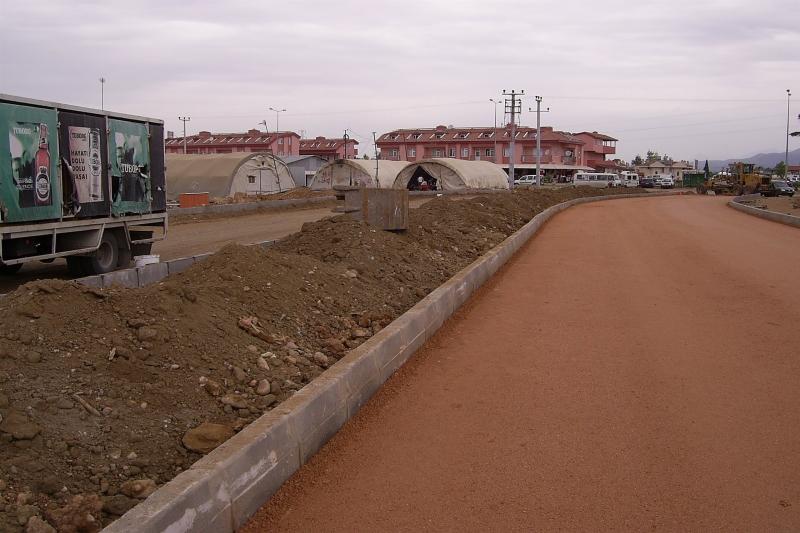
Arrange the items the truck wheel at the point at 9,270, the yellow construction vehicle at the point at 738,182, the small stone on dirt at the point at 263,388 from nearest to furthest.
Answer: the small stone on dirt at the point at 263,388
the truck wheel at the point at 9,270
the yellow construction vehicle at the point at 738,182

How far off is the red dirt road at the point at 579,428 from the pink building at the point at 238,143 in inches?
3133

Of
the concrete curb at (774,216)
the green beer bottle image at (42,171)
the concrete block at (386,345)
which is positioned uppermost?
the green beer bottle image at (42,171)

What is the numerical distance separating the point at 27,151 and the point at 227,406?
7503 mm

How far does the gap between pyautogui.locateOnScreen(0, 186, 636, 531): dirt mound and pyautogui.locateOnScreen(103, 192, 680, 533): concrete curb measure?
15.7 inches

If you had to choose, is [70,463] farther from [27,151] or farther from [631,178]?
[631,178]

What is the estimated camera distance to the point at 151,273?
10516 millimetres

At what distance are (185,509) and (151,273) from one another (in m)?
7.53

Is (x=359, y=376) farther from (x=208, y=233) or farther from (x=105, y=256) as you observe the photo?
(x=208, y=233)

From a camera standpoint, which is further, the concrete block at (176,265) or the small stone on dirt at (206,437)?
the concrete block at (176,265)

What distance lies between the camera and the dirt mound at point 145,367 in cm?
392

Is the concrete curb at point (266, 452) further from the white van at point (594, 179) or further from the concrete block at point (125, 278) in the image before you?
the white van at point (594, 179)


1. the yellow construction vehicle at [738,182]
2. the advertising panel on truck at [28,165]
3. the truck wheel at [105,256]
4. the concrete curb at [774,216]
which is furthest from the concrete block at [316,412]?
the yellow construction vehicle at [738,182]

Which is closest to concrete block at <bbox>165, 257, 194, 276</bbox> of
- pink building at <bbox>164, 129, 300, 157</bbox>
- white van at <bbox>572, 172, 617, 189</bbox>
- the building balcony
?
white van at <bbox>572, 172, 617, 189</bbox>

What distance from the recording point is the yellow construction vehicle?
63.4m
